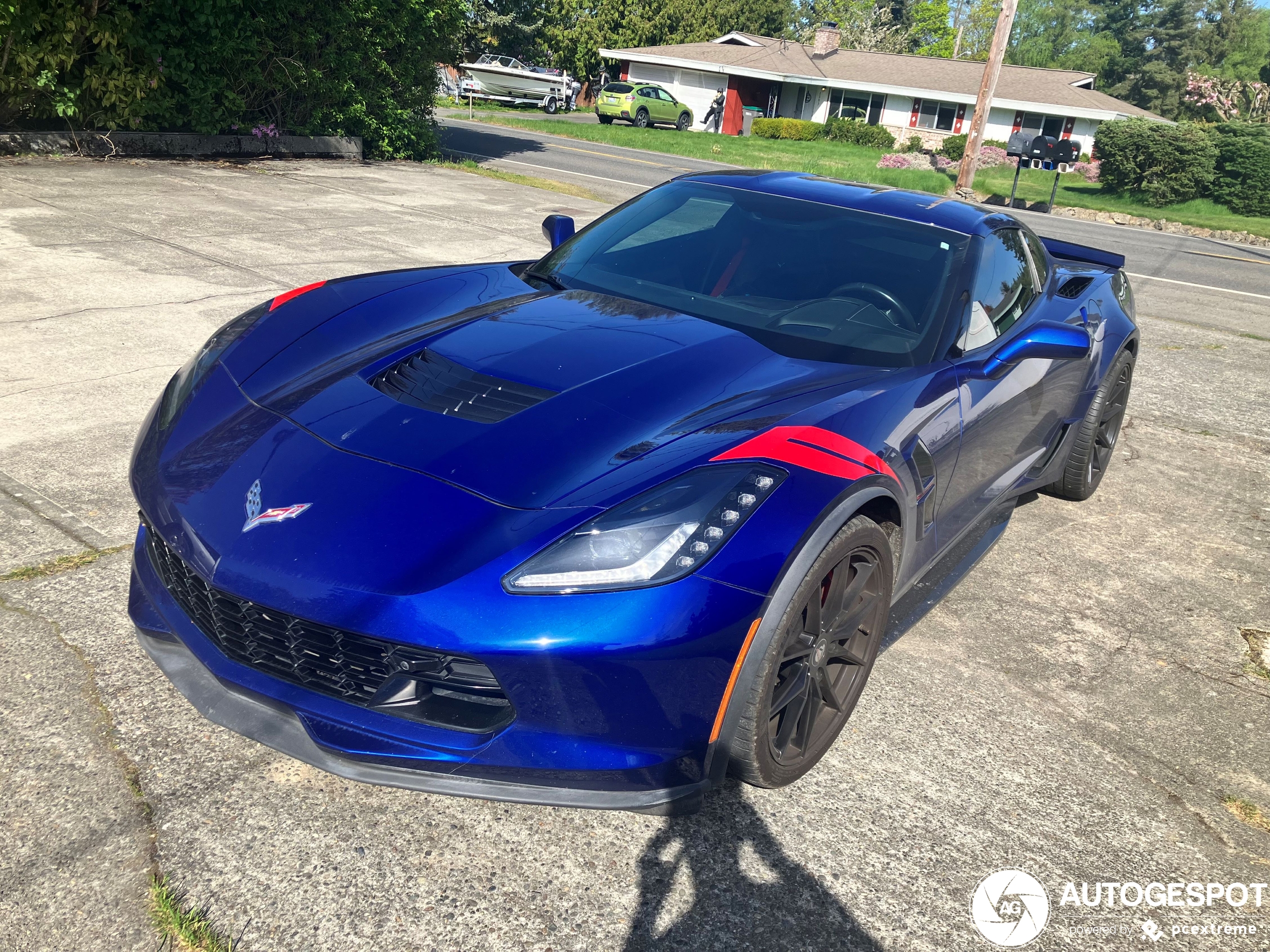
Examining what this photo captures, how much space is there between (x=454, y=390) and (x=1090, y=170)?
36.9 metres

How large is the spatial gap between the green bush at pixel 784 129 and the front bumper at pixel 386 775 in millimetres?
41140

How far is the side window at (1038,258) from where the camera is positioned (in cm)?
422

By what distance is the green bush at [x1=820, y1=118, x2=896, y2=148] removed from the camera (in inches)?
1676

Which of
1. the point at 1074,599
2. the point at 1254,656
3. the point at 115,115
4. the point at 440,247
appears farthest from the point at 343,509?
the point at 115,115

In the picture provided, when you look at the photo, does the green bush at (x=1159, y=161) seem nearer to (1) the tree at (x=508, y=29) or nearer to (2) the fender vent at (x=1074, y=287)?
(1) the tree at (x=508, y=29)

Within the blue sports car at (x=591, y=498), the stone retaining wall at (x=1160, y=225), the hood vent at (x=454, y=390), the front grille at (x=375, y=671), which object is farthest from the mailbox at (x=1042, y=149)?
the front grille at (x=375, y=671)

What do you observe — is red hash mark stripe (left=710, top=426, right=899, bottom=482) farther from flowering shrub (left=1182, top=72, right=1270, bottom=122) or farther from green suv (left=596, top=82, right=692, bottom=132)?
flowering shrub (left=1182, top=72, right=1270, bottom=122)

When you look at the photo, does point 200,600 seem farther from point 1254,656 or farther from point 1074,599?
point 1254,656

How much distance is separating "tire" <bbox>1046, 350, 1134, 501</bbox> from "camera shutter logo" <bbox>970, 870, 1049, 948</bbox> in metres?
2.61

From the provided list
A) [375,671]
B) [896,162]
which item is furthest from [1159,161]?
[375,671]

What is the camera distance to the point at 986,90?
75.4 feet

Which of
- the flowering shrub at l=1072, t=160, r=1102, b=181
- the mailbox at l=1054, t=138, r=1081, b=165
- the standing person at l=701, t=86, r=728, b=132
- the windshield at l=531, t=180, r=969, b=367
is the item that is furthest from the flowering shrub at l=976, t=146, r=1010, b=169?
the windshield at l=531, t=180, r=969, b=367

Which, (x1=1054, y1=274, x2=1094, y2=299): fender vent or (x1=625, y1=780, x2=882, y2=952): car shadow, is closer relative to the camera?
(x1=625, y1=780, x2=882, y2=952): car shadow

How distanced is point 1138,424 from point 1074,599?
3066 millimetres
